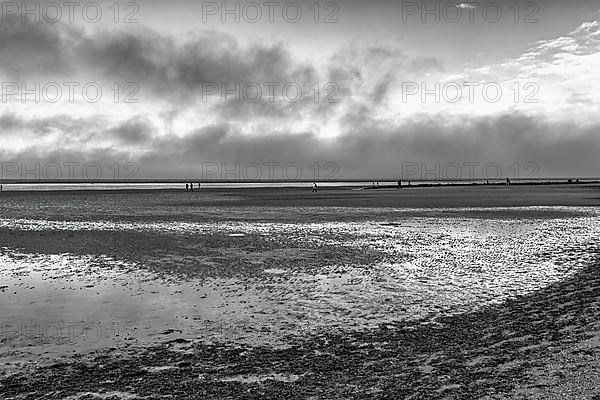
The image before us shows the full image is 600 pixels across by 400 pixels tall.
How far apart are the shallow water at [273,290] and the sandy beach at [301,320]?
7 centimetres

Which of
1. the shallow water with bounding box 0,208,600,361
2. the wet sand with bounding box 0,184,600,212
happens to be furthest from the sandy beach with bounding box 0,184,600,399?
the wet sand with bounding box 0,184,600,212

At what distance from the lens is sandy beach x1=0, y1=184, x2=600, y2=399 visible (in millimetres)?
7555

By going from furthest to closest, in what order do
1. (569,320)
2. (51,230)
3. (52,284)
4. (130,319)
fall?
(51,230) → (52,284) → (130,319) → (569,320)

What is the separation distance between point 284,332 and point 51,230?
24862 millimetres

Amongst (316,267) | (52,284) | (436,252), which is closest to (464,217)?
(436,252)

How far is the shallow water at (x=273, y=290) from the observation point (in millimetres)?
10656

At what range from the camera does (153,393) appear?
7.37 metres

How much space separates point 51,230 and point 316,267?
792 inches

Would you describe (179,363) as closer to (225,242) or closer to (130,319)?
(130,319)

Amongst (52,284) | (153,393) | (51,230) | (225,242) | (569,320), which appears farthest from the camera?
(51,230)

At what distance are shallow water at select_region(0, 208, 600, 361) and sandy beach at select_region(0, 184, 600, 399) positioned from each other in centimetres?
7

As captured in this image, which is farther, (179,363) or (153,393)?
(179,363)

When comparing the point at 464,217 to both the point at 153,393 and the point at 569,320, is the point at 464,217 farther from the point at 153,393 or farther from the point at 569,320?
the point at 153,393

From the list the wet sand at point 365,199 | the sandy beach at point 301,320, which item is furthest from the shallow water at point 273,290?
the wet sand at point 365,199
